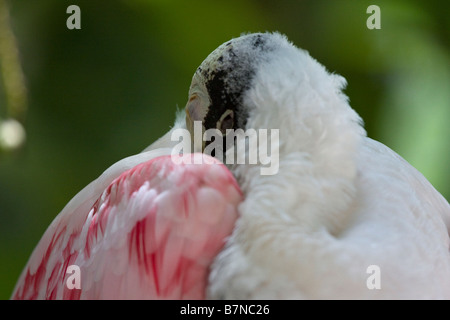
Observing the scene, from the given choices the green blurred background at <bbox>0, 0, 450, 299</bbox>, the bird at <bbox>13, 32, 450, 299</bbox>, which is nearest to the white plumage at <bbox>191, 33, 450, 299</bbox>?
the bird at <bbox>13, 32, 450, 299</bbox>

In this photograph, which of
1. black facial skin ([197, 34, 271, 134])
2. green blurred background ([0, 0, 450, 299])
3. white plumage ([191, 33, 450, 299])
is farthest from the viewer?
green blurred background ([0, 0, 450, 299])

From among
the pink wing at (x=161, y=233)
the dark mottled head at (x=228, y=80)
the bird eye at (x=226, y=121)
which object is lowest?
the pink wing at (x=161, y=233)

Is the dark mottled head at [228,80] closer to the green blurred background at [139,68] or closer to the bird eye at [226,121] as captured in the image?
the bird eye at [226,121]

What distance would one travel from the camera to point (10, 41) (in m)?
1.06

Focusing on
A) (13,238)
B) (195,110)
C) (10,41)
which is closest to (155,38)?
(10,41)

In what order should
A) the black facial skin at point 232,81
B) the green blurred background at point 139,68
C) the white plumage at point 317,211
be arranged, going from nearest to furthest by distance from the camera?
the white plumage at point 317,211 → the black facial skin at point 232,81 → the green blurred background at point 139,68

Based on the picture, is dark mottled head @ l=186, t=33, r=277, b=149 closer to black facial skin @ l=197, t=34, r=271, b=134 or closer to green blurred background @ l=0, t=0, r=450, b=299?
black facial skin @ l=197, t=34, r=271, b=134

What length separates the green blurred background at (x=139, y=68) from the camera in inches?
54.6

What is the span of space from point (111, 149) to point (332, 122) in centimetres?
96

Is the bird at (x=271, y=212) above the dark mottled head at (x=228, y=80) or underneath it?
underneath

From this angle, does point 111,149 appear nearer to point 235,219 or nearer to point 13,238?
point 13,238

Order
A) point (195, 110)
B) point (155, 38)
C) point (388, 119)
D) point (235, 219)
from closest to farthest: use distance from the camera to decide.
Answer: point (235, 219) < point (195, 110) < point (388, 119) < point (155, 38)

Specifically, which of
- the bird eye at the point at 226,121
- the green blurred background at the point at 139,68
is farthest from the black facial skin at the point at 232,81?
the green blurred background at the point at 139,68

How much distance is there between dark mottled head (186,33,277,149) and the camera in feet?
2.01
